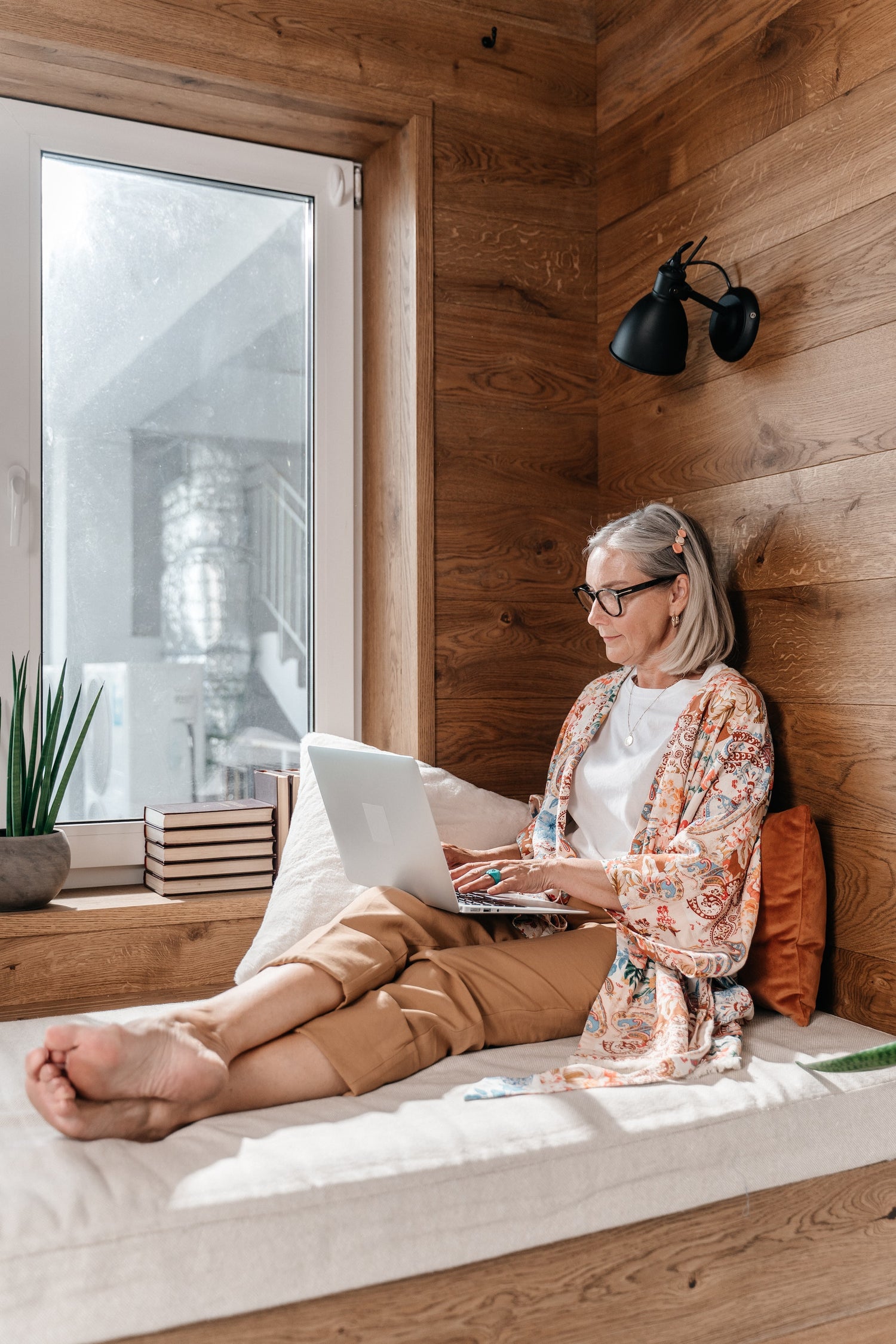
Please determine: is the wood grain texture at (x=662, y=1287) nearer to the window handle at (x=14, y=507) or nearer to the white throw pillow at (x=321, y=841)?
the white throw pillow at (x=321, y=841)

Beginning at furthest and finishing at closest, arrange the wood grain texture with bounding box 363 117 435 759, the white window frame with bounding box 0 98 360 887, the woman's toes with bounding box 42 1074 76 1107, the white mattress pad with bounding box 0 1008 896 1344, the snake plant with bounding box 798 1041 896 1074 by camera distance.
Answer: the wood grain texture with bounding box 363 117 435 759 → the white window frame with bounding box 0 98 360 887 → the woman's toes with bounding box 42 1074 76 1107 → the white mattress pad with bounding box 0 1008 896 1344 → the snake plant with bounding box 798 1041 896 1074

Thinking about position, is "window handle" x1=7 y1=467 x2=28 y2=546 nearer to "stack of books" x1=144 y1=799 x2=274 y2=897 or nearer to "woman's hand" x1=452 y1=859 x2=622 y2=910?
"stack of books" x1=144 y1=799 x2=274 y2=897

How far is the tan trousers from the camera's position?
154cm

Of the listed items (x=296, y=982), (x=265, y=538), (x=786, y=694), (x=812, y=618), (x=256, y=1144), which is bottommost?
(x=256, y=1144)

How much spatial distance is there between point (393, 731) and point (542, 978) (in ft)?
2.78

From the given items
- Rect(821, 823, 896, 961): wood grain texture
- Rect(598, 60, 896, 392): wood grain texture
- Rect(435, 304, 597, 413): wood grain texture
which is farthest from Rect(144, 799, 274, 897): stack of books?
Rect(598, 60, 896, 392): wood grain texture

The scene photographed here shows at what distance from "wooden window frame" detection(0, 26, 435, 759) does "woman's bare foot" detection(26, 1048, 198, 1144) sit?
116 cm

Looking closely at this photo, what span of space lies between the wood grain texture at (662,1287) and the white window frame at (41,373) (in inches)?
51.5

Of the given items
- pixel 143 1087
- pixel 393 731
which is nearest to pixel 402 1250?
pixel 143 1087

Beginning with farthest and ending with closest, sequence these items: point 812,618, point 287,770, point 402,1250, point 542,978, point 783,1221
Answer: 1. point 287,770
2. point 812,618
3. point 542,978
4. point 783,1221
5. point 402,1250

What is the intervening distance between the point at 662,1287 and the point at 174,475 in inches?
70.7

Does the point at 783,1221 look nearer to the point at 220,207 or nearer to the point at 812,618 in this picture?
the point at 812,618

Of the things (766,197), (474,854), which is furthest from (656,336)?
(474,854)

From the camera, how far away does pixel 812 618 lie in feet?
6.46
